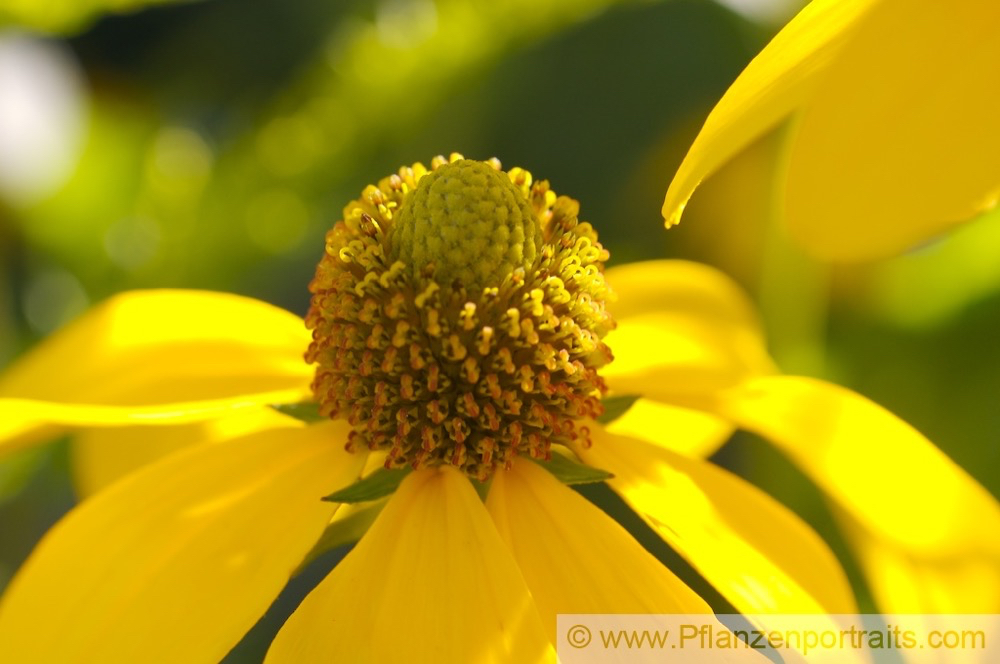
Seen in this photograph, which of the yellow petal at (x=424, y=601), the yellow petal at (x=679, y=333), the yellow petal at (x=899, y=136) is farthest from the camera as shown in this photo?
the yellow petal at (x=679, y=333)

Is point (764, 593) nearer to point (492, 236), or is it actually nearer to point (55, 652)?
point (492, 236)

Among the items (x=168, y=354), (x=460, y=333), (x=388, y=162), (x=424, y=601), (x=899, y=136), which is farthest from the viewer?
(x=388, y=162)

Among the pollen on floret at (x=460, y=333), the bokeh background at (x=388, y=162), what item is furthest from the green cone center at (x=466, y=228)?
the bokeh background at (x=388, y=162)

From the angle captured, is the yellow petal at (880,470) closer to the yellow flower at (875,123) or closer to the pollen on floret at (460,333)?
the pollen on floret at (460,333)

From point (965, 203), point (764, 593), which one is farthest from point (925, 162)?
point (764, 593)

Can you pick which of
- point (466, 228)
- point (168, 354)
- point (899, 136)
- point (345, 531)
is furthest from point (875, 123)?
point (168, 354)

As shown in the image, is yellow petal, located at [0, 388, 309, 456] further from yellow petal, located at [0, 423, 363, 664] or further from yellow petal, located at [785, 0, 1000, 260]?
yellow petal, located at [785, 0, 1000, 260]

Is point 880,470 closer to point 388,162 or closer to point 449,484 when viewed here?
point 449,484
